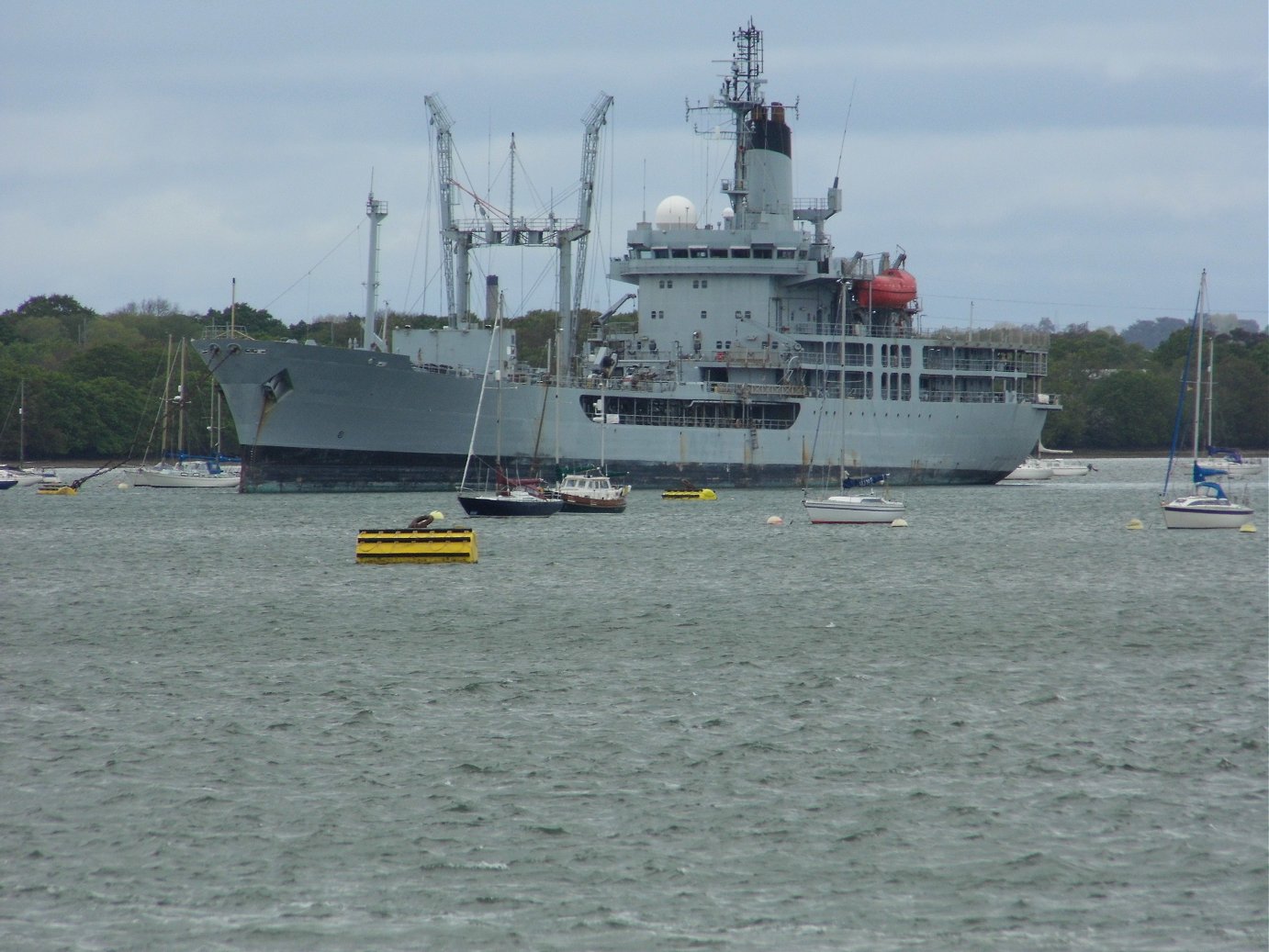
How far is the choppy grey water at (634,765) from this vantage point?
13.7 meters

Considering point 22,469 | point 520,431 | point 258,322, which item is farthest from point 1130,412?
point 520,431

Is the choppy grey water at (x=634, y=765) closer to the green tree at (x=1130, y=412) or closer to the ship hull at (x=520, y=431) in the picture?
the ship hull at (x=520, y=431)

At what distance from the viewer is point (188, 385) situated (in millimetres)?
123750

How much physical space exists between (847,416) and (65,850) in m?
68.9

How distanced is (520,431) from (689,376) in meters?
11.7

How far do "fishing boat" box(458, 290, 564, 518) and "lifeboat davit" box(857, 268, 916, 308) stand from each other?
1917cm

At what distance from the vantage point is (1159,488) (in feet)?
321

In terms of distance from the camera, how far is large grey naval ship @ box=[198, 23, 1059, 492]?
223ft

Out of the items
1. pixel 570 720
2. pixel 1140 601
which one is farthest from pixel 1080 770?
pixel 1140 601

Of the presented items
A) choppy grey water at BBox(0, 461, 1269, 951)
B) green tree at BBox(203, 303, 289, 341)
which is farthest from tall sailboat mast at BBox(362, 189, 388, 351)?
green tree at BBox(203, 303, 289, 341)

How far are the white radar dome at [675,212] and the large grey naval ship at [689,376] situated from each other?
95 millimetres

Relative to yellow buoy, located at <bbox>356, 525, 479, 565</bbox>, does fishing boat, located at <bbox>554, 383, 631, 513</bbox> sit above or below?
above

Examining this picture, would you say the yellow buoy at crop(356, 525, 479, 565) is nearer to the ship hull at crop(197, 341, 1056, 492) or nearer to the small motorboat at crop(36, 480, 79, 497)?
the ship hull at crop(197, 341, 1056, 492)

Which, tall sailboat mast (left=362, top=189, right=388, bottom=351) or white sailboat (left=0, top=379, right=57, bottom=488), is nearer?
tall sailboat mast (left=362, top=189, right=388, bottom=351)
